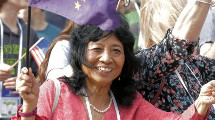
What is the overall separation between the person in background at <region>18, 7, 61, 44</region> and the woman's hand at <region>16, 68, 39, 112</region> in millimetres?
3774

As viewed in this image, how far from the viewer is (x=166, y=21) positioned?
4574mm

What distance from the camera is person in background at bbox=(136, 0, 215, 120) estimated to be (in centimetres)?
384

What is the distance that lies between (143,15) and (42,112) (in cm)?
144

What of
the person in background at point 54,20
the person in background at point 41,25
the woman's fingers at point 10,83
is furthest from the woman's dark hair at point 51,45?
the person in background at point 54,20

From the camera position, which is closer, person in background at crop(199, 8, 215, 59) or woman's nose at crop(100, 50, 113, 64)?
woman's nose at crop(100, 50, 113, 64)

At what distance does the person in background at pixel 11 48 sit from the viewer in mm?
5453

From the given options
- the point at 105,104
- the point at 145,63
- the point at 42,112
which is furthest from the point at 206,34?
the point at 42,112

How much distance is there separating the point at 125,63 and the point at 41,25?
3.49 metres

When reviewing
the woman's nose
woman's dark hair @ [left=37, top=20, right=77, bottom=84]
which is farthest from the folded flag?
the woman's nose

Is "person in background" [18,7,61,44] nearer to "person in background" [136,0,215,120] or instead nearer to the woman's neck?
"person in background" [136,0,215,120]

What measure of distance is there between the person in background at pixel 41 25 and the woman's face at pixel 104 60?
3.39 metres

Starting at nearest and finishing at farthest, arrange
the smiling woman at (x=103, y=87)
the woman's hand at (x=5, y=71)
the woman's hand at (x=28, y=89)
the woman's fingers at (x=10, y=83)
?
1. the woman's hand at (x=28, y=89)
2. the smiling woman at (x=103, y=87)
3. the woman's hand at (x=5, y=71)
4. the woman's fingers at (x=10, y=83)

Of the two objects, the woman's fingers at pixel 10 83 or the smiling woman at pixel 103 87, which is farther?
the woman's fingers at pixel 10 83

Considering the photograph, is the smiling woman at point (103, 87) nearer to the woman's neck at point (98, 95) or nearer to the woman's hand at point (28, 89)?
the woman's neck at point (98, 95)
